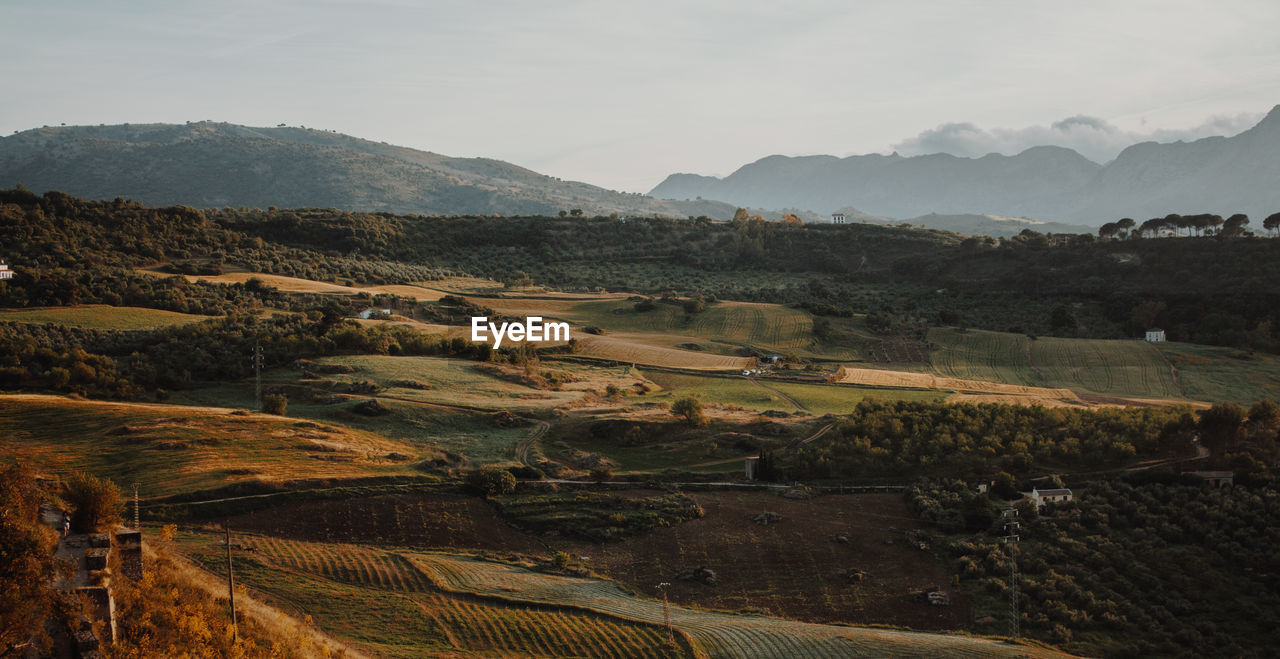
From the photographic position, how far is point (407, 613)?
2694 cm

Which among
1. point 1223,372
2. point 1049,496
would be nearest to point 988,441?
point 1049,496

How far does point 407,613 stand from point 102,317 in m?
52.4

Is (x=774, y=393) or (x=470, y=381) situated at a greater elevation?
(x=470, y=381)

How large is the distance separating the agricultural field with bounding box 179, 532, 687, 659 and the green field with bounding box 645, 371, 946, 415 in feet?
106

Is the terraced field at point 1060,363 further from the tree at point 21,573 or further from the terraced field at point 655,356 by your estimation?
the tree at point 21,573

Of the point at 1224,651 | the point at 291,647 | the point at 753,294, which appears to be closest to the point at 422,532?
the point at 291,647

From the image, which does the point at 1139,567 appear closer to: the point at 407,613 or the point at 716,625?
the point at 716,625

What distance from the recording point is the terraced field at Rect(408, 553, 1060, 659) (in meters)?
25.3

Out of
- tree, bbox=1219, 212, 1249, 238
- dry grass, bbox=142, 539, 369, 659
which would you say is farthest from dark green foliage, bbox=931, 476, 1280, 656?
tree, bbox=1219, 212, 1249, 238

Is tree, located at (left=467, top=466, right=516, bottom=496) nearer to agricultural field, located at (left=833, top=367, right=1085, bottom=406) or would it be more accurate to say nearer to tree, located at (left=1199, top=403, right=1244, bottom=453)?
tree, located at (left=1199, top=403, right=1244, bottom=453)

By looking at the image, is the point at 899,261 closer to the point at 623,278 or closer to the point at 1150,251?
the point at 1150,251

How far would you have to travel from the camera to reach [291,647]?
1962cm

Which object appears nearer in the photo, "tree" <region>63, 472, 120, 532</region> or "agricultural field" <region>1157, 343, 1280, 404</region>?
"tree" <region>63, 472, 120, 532</region>

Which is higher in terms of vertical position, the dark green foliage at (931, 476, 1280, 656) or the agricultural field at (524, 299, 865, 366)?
the agricultural field at (524, 299, 865, 366)
